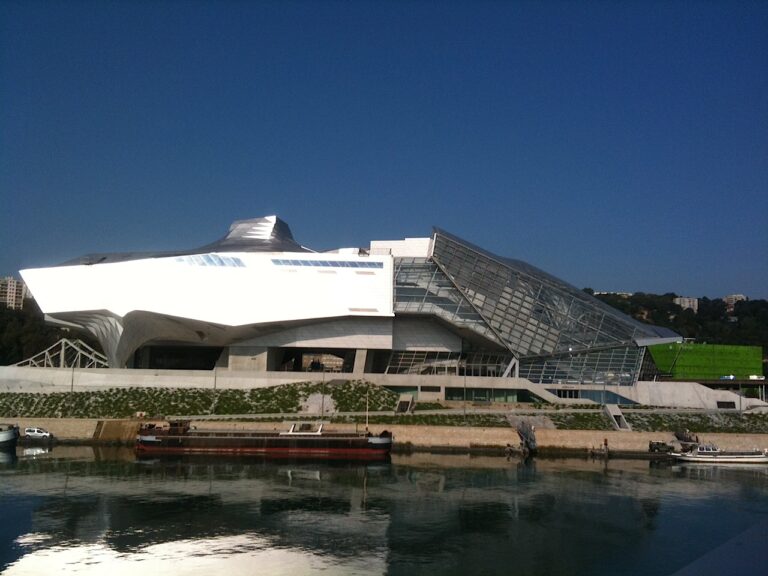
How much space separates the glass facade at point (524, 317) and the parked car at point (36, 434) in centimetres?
3121

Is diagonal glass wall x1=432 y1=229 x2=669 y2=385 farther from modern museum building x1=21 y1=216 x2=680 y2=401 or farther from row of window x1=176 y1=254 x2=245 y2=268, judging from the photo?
row of window x1=176 y1=254 x2=245 y2=268

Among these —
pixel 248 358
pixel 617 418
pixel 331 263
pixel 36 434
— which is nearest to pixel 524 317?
pixel 617 418

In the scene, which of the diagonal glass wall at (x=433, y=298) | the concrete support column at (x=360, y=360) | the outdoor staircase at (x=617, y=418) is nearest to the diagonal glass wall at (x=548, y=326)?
the diagonal glass wall at (x=433, y=298)

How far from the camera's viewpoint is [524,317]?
67438 millimetres

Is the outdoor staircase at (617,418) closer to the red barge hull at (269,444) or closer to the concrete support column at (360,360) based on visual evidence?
the red barge hull at (269,444)

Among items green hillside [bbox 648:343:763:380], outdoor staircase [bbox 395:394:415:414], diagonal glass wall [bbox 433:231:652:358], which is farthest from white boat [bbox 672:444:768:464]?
green hillside [bbox 648:343:763:380]

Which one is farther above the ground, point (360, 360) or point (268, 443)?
point (360, 360)

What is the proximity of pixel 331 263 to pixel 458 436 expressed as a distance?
70.0 feet

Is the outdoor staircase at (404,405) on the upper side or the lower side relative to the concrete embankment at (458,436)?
upper

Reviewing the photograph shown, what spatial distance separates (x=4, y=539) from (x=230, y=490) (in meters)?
11.9

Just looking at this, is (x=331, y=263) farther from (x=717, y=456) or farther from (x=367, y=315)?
(x=717, y=456)

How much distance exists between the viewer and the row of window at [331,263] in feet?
213

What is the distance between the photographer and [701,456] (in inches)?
2013

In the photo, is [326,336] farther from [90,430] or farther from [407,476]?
[407,476]
